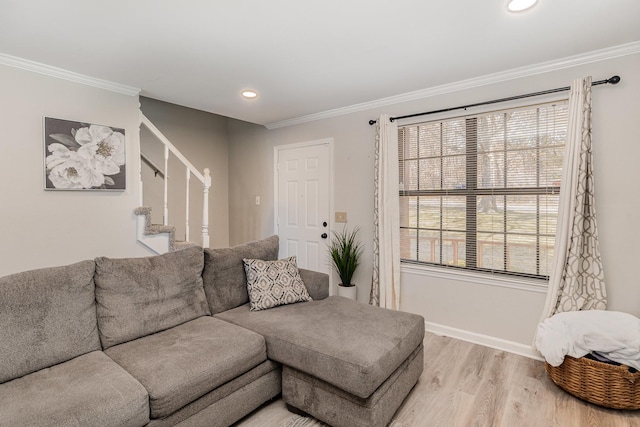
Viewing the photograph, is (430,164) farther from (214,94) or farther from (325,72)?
(214,94)

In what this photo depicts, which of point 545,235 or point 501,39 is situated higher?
point 501,39

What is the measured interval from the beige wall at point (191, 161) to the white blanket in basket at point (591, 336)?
417cm

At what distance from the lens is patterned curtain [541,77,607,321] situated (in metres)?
2.37

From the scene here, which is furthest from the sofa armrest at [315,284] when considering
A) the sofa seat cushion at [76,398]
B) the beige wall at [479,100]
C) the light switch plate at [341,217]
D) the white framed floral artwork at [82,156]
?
the white framed floral artwork at [82,156]

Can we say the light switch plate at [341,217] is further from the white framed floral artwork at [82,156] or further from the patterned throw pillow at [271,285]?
the white framed floral artwork at [82,156]

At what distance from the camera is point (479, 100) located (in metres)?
2.91

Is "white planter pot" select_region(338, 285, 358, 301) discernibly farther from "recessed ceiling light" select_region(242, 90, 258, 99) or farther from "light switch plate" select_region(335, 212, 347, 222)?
"recessed ceiling light" select_region(242, 90, 258, 99)

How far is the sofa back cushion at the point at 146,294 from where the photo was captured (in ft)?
6.27

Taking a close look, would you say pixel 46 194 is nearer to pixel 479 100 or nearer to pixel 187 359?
pixel 187 359

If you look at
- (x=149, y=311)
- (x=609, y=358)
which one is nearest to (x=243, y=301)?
(x=149, y=311)

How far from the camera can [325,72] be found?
272cm

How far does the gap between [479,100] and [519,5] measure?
1159 mm

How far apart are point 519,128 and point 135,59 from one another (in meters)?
3.07

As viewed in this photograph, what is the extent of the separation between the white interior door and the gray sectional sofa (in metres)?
1.75
